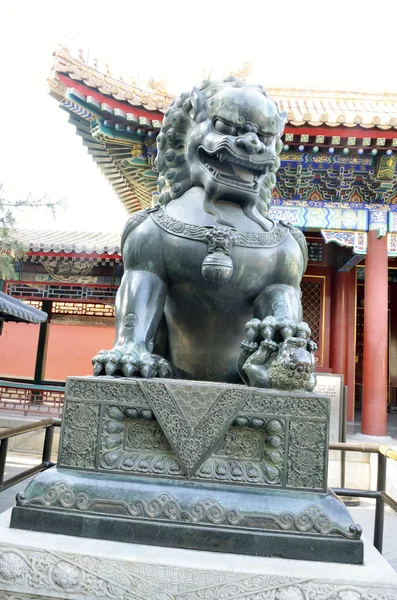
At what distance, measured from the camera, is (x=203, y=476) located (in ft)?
4.46

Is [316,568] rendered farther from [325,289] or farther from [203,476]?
[325,289]

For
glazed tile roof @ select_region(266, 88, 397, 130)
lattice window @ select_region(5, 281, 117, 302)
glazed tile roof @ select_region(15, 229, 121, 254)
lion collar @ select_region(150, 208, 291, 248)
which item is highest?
glazed tile roof @ select_region(266, 88, 397, 130)

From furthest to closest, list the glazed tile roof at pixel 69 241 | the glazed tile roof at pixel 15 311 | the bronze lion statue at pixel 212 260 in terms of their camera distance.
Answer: the glazed tile roof at pixel 69 241, the glazed tile roof at pixel 15 311, the bronze lion statue at pixel 212 260

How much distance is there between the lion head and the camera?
1.64 meters

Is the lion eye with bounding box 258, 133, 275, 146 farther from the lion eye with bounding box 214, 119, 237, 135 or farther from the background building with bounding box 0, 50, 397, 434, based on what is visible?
the background building with bounding box 0, 50, 397, 434

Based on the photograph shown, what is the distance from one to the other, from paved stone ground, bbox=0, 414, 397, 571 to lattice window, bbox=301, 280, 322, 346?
1831 mm

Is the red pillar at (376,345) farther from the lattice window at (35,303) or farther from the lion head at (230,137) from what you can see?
the lattice window at (35,303)

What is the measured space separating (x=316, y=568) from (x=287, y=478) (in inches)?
9.6

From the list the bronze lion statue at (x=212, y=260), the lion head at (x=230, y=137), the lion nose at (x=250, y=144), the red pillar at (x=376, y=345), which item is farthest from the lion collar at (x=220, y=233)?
the red pillar at (x=376, y=345)

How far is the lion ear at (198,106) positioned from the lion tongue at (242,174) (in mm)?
241

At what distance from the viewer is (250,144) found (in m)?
1.62

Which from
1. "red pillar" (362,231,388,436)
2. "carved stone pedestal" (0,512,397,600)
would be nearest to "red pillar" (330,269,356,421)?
"red pillar" (362,231,388,436)

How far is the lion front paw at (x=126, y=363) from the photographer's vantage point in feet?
4.84

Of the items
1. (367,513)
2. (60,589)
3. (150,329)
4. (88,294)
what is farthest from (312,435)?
(88,294)
